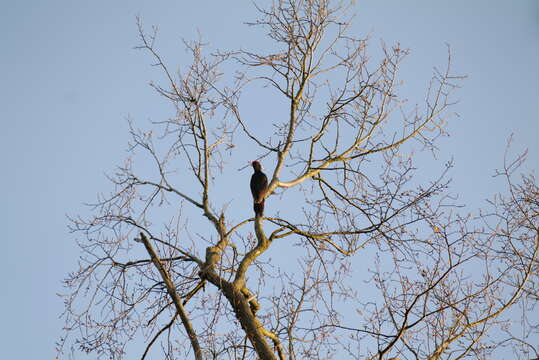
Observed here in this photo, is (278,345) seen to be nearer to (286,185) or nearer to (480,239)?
(286,185)

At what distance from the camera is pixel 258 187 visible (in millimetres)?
6301

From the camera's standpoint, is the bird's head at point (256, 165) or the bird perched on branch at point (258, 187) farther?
the bird's head at point (256, 165)

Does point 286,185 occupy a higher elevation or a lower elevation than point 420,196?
higher

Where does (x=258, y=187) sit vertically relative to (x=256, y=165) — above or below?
below

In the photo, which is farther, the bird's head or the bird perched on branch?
the bird's head

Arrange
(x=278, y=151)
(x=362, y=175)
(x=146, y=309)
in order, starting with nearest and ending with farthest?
(x=146, y=309) < (x=278, y=151) < (x=362, y=175)

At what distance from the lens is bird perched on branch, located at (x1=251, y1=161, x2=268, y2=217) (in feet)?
19.4

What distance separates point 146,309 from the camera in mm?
5309

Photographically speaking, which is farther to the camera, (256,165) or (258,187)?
(256,165)

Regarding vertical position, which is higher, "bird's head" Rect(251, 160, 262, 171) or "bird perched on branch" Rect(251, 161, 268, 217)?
"bird's head" Rect(251, 160, 262, 171)

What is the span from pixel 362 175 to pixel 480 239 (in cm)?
117

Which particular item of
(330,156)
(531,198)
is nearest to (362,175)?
(330,156)

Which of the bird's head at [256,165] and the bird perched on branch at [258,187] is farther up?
the bird's head at [256,165]

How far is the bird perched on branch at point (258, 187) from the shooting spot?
5902 millimetres
